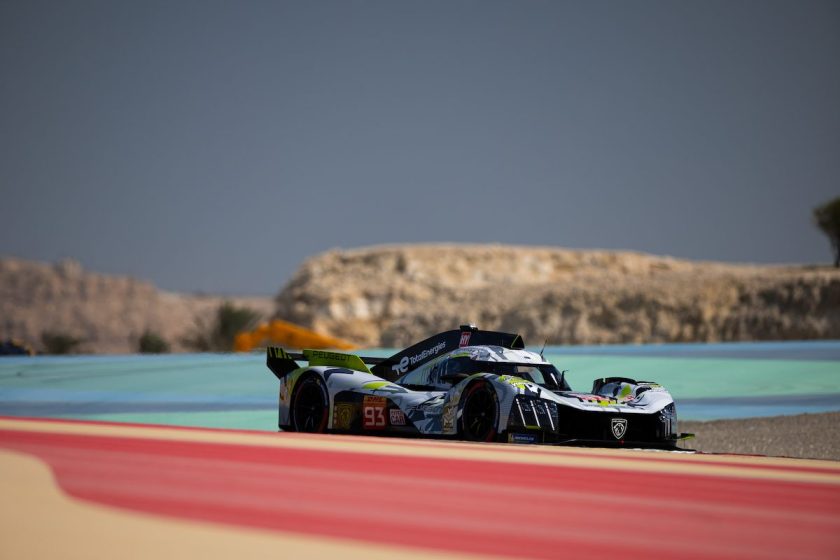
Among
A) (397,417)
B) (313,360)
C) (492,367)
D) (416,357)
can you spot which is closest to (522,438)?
(492,367)

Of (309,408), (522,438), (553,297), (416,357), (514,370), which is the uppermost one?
(553,297)

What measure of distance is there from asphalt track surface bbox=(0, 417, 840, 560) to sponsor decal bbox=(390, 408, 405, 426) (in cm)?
Answer: 331

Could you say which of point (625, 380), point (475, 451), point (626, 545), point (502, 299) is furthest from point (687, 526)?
point (502, 299)

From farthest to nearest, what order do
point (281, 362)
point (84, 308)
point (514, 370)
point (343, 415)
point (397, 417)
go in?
1. point (84, 308)
2. point (281, 362)
3. point (343, 415)
4. point (514, 370)
5. point (397, 417)

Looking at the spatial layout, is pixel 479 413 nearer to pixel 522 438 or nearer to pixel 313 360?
pixel 522 438

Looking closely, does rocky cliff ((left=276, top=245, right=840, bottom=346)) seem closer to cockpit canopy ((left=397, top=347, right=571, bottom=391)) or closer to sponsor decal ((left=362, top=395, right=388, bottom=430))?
cockpit canopy ((left=397, top=347, right=571, bottom=391))

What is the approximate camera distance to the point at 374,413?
11.1 metres

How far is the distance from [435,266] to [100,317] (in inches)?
971

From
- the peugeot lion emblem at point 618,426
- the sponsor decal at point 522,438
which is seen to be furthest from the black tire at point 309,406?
the peugeot lion emblem at point 618,426

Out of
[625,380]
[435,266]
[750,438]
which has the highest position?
[435,266]

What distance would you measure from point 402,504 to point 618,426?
19.1ft

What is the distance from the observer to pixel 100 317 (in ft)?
277

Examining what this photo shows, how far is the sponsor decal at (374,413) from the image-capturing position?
1099cm

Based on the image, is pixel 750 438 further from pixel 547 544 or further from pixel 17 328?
pixel 17 328
